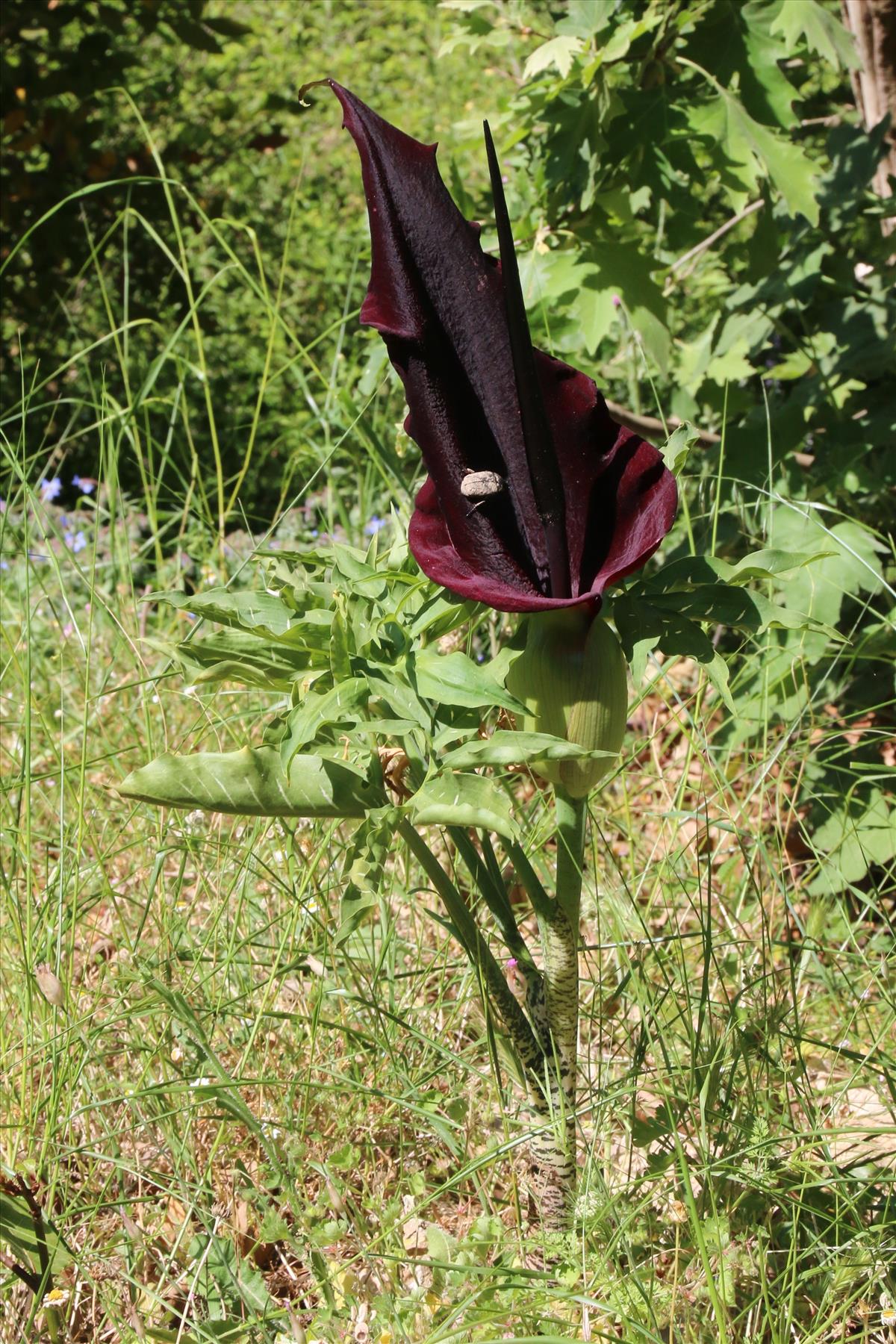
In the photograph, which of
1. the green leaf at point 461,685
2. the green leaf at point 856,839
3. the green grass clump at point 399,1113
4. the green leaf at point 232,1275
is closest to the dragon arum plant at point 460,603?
the green leaf at point 461,685

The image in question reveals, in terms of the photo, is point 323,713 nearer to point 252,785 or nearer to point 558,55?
point 252,785

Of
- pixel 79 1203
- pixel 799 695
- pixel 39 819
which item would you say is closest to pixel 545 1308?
pixel 79 1203

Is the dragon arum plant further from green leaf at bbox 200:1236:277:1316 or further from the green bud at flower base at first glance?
green leaf at bbox 200:1236:277:1316

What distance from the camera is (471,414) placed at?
815mm

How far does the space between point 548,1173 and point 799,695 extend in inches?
26.5

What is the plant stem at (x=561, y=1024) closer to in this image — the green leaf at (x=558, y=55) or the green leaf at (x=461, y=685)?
the green leaf at (x=461, y=685)

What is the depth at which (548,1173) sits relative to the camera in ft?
3.05

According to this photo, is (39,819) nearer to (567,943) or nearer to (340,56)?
(567,943)

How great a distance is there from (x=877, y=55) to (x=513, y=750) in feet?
5.07

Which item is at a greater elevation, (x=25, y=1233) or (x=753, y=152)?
(x=753, y=152)

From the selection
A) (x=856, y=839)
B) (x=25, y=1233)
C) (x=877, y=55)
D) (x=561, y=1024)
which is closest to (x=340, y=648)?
(x=561, y=1024)

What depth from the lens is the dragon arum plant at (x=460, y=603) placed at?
0.74 m

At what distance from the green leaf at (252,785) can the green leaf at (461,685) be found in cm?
7

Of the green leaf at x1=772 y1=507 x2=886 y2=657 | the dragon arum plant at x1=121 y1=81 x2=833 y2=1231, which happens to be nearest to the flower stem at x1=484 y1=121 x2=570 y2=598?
the dragon arum plant at x1=121 y1=81 x2=833 y2=1231
